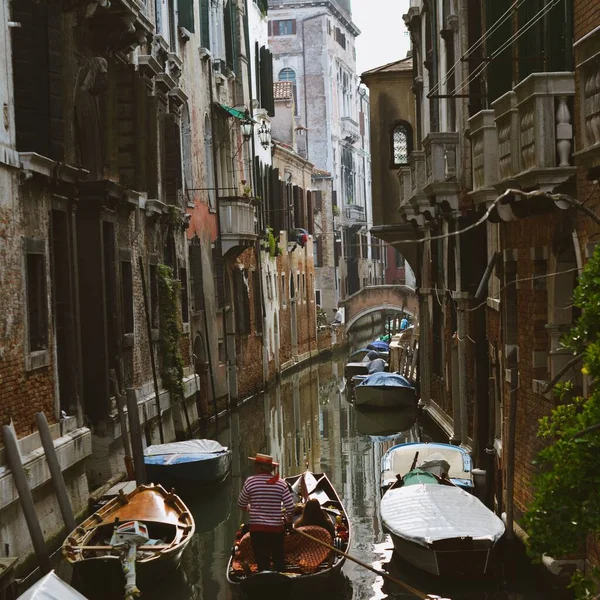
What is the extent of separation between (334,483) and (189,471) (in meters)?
2.43

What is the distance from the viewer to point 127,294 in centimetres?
1794

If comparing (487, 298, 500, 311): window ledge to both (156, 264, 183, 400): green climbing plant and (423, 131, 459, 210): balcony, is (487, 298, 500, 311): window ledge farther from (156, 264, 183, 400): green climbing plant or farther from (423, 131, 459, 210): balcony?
(156, 264, 183, 400): green climbing plant

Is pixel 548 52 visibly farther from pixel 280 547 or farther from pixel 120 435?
pixel 120 435

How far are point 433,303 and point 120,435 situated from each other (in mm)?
7776

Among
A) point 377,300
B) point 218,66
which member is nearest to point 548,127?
point 218,66

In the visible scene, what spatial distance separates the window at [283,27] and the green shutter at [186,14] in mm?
29630

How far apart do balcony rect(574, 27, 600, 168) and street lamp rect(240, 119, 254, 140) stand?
20.8 meters

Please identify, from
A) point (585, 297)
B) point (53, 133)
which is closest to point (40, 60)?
point (53, 133)

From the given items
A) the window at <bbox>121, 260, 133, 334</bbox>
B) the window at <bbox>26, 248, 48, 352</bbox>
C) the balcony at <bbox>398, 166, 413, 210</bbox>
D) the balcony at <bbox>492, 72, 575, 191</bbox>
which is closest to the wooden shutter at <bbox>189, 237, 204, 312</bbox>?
the balcony at <bbox>398, 166, 413, 210</bbox>

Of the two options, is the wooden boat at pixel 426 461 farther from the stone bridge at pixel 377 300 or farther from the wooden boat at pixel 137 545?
the stone bridge at pixel 377 300

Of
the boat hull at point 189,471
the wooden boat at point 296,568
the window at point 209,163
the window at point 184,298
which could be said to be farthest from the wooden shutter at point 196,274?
the wooden boat at point 296,568

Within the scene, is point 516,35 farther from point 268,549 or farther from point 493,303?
point 268,549

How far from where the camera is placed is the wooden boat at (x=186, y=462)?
52.9 feet

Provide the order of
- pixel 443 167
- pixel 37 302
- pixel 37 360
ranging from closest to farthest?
1. pixel 37 360
2. pixel 37 302
3. pixel 443 167
